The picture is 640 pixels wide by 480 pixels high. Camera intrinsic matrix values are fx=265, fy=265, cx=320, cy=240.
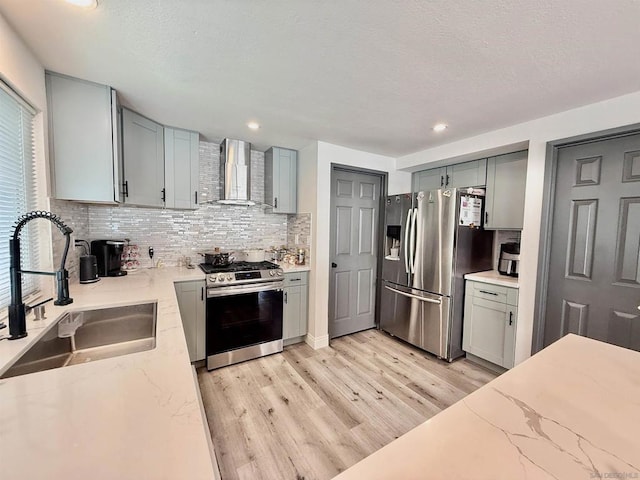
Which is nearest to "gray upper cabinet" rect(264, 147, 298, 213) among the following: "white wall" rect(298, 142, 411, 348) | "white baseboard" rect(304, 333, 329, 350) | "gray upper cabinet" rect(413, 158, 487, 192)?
"white wall" rect(298, 142, 411, 348)

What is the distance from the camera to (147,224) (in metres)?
2.71

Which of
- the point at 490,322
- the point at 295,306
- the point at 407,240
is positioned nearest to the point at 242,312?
the point at 295,306

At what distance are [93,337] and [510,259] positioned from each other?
327cm

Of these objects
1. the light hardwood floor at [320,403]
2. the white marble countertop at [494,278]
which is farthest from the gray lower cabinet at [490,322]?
the light hardwood floor at [320,403]

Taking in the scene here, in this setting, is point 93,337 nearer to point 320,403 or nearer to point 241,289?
point 241,289

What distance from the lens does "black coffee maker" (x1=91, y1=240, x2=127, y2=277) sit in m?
2.24

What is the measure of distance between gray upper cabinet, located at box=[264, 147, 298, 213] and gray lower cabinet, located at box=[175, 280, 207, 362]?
4.12 feet

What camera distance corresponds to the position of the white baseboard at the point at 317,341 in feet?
9.71

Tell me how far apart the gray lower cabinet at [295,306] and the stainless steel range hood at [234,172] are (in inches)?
39.5

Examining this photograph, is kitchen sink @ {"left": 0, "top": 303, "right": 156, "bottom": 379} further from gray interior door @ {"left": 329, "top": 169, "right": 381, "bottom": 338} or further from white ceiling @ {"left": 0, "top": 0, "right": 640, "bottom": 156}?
gray interior door @ {"left": 329, "top": 169, "right": 381, "bottom": 338}

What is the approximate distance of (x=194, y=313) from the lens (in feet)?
7.91

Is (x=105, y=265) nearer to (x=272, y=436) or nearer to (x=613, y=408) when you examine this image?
(x=272, y=436)

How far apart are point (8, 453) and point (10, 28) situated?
70.7 inches

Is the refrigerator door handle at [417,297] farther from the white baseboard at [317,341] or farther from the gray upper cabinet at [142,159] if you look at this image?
the gray upper cabinet at [142,159]
